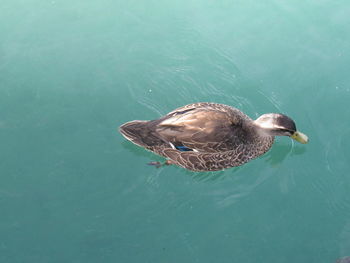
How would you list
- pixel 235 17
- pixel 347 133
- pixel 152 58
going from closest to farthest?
pixel 347 133 → pixel 152 58 → pixel 235 17

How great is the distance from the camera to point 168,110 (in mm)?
5762

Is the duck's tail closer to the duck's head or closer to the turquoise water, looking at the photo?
the turquoise water

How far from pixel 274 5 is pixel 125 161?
3.73 meters

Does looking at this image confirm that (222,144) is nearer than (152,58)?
Yes

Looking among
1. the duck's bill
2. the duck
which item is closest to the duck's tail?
the duck

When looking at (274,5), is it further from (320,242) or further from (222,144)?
(320,242)

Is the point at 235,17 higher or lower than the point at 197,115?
higher

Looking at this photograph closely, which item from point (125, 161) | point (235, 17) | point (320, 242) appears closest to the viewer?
point (320, 242)

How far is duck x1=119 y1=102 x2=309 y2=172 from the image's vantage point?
5.05m

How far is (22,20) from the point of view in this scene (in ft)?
21.7

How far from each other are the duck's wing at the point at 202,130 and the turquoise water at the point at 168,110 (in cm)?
49

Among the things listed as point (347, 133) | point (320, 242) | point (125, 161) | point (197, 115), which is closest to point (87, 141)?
point (125, 161)

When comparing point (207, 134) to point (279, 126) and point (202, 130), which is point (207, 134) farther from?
point (279, 126)

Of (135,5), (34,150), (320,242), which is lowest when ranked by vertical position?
(34,150)
